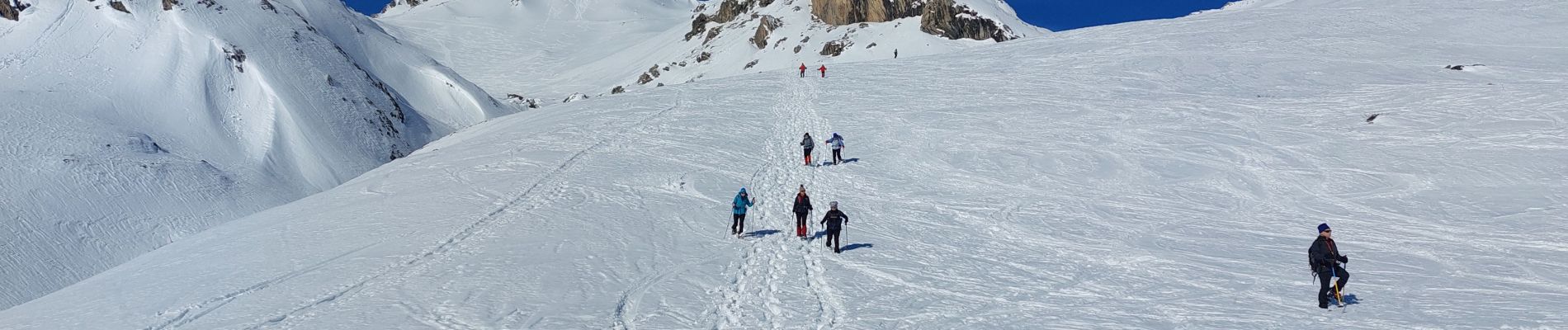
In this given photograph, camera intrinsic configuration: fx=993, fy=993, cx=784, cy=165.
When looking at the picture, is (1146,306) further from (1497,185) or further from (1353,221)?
(1497,185)

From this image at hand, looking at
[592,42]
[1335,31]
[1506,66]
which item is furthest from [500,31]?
[1506,66]

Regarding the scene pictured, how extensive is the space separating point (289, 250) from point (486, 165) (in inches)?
409

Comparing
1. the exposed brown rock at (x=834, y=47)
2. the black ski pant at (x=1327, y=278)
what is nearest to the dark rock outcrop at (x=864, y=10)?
the exposed brown rock at (x=834, y=47)

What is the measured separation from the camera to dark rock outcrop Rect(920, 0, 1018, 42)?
8488 centimetres

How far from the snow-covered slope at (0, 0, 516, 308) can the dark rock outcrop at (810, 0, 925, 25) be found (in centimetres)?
4982

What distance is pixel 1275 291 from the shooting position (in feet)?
49.6

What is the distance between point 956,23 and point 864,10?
13.6m

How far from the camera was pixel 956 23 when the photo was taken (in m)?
85.9

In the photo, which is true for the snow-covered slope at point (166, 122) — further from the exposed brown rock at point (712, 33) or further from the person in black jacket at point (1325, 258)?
the exposed brown rock at point (712, 33)

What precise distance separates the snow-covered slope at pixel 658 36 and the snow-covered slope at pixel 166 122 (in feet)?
113

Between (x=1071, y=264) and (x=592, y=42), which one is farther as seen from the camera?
(x=592, y=42)

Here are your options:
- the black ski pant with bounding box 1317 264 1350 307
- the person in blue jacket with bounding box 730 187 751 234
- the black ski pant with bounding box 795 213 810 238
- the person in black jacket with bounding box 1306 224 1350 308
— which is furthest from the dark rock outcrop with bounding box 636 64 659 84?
the person in black jacket with bounding box 1306 224 1350 308

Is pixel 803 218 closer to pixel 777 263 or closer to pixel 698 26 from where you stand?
pixel 777 263

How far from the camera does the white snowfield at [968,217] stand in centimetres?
1472
